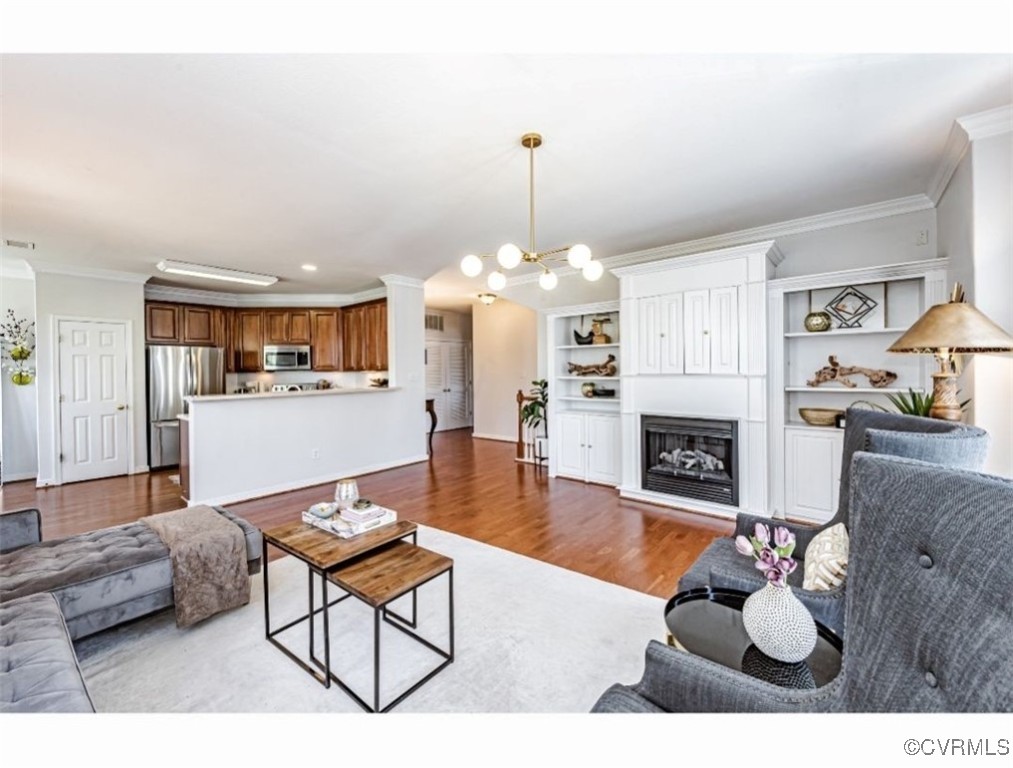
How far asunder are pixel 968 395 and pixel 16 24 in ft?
15.5

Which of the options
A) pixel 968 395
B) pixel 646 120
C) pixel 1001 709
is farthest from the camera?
pixel 968 395

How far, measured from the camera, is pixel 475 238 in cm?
432

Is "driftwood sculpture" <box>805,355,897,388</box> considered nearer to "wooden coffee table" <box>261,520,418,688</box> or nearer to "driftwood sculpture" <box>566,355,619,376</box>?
"driftwood sculpture" <box>566,355,619,376</box>

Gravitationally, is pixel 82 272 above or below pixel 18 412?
above

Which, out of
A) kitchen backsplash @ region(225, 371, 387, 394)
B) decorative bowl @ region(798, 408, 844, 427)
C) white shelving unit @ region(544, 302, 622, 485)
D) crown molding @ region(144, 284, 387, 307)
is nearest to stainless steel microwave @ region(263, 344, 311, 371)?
kitchen backsplash @ region(225, 371, 387, 394)

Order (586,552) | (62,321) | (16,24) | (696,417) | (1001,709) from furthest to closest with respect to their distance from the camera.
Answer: (62,321) → (696,417) → (586,552) → (16,24) → (1001,709)

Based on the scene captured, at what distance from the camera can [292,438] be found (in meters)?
4.87

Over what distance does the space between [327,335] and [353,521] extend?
5724mm

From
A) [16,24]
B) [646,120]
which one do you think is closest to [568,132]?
[646,120]

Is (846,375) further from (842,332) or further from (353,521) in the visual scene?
(353,521)

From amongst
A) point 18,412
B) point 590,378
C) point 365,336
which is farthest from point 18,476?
point 590,378

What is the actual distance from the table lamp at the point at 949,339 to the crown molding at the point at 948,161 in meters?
0.97

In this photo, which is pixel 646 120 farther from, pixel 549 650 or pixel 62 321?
pixel 62 321

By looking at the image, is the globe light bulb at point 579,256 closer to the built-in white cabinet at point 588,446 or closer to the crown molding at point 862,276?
the crown molding at point 862,276
